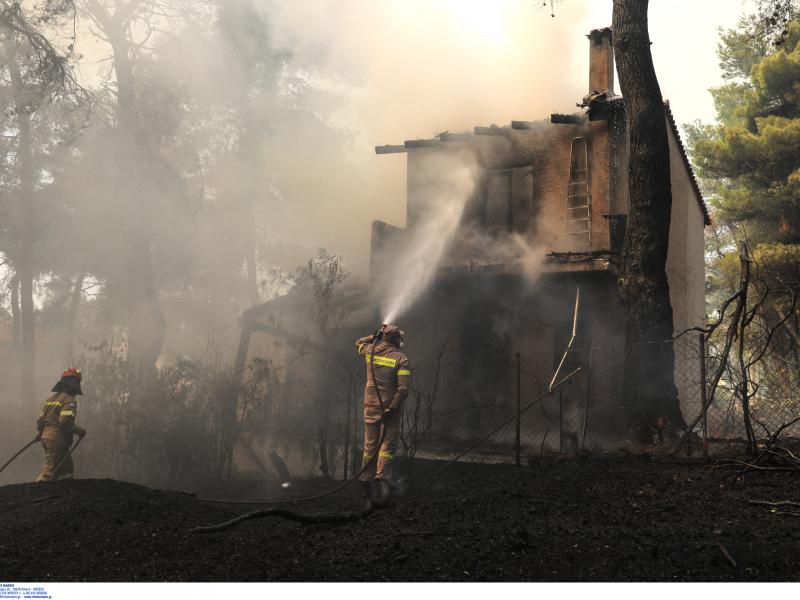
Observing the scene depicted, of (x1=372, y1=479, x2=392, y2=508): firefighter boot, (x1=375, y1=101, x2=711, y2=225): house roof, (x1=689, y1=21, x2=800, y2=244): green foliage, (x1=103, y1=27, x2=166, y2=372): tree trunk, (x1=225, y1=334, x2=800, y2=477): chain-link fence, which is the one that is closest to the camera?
(x1=372, y1=479, x2=392, y2=508): firefighter boot

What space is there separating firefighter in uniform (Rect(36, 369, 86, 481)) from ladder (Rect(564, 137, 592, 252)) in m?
9.27

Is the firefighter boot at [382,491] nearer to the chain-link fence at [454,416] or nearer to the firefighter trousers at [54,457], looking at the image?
the chain-link fence at [454,416]

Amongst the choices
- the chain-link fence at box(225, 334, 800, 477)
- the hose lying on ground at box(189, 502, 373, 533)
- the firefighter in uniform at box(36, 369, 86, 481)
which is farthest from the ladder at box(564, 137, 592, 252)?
the firefighter in uniform at box(36, 369, 86, 481)

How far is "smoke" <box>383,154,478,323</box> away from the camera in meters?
14.1

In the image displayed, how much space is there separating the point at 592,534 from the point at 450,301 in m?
9.23

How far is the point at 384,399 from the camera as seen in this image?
8.45 metres

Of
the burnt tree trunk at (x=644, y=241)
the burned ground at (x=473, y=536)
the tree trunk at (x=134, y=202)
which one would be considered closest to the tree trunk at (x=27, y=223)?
the tree trunk at (x=134, y=202)

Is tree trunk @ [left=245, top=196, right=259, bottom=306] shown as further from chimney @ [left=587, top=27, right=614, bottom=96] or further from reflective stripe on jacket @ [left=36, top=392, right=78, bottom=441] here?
reflective stripe on jacket @ [left=36, top=392, right=78, bottom=441]

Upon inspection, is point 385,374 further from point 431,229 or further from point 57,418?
point 431,229

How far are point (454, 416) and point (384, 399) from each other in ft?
12.0

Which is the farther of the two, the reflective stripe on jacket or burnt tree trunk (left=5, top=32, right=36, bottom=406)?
burnt tree trunk (left=5, top=32, right=36, bottom=406)

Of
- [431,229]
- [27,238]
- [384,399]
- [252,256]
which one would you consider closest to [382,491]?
[384,399]

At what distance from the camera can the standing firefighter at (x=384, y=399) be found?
26.7 ft

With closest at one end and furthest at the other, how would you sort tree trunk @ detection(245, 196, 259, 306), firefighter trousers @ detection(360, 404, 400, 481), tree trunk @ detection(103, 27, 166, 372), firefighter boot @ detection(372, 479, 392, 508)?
firefighter boot @ detection(372, 479, 392, 508) → firefighter trousers @ detection(360, 404, 400, 481) → tree trunk @ detection(103, 27, 166, 372) → tree trunk @ detection(245, 196, 259, 306)
